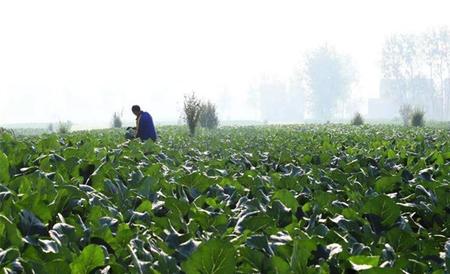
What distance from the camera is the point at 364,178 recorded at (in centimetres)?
410

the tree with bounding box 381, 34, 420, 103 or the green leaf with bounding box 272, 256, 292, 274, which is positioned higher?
the tree with bounding box 381, 34, 420, 103

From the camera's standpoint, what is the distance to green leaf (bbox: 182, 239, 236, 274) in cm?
153

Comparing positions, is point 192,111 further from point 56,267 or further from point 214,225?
point 56,267

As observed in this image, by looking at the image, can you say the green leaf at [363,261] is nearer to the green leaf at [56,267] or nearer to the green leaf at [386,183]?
the green leaf at [56,267]

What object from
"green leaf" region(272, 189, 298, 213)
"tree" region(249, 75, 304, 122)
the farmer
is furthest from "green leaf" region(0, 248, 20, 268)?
"tree" region(249, 75, 304, 122)

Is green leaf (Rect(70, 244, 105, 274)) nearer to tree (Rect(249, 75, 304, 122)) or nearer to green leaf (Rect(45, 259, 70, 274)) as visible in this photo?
green leaf (Rect(45, 259, 70, 274))

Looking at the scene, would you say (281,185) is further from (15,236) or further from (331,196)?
(15,236)

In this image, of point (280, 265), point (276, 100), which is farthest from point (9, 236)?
point (276, 100)

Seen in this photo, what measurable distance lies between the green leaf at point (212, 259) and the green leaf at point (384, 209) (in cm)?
118

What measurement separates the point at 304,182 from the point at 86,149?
7.13ft

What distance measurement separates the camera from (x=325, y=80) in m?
123

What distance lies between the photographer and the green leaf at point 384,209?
2.51 metres

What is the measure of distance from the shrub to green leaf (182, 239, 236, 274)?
934 inches

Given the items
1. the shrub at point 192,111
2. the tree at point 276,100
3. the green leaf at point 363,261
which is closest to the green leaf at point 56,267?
the green leaf at point 363,261
